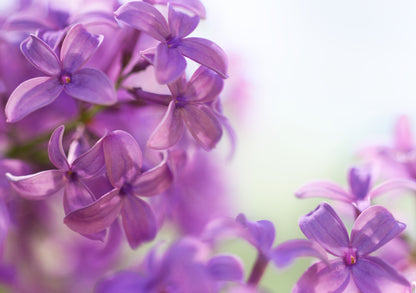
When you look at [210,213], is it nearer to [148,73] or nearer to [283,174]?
[148,73]

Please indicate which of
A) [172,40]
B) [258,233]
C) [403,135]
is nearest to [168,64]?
[172,40]

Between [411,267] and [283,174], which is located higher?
[411,267]

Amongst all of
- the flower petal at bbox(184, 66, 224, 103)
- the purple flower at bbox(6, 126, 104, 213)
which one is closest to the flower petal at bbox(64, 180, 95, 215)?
the purple flower at bbox(6, 126, 104, 213)

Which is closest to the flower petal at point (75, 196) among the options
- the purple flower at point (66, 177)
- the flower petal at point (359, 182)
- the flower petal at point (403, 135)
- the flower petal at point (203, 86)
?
the purple flower at point (66, 177)

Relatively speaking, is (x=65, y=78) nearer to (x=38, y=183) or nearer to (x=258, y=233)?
(x=38, y=183)

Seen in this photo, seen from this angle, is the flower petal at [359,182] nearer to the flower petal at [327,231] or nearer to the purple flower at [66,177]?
the flower petal at [327,231]

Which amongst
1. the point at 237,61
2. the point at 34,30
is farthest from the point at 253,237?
the point at 237,61

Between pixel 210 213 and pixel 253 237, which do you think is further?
pixel 210 213

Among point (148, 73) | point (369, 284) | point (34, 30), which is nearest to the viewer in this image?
point (369, 284)
